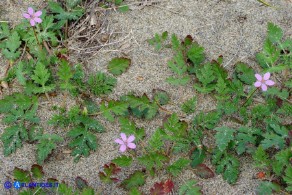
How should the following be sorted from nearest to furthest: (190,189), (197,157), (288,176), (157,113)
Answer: (288,176), (190,189), (197,157), (157,113)

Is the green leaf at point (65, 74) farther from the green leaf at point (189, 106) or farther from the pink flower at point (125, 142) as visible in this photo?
the green leaf at point (189, 106)

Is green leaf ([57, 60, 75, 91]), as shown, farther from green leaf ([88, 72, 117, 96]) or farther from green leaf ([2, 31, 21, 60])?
green leaf ([2, 31, 21, 60])

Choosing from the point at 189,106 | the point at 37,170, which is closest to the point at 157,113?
the point at 189,106

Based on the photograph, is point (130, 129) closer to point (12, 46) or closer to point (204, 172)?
point (204, 172)

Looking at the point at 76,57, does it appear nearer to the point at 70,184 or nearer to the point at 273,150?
the point at 70,184

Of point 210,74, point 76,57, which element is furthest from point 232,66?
point 76,57

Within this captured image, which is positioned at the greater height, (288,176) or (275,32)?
(275,32)

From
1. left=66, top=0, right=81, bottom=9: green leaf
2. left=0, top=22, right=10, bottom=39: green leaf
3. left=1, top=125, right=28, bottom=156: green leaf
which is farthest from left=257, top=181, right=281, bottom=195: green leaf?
left=0, top=22, right=10, bottom=39: green leaf
